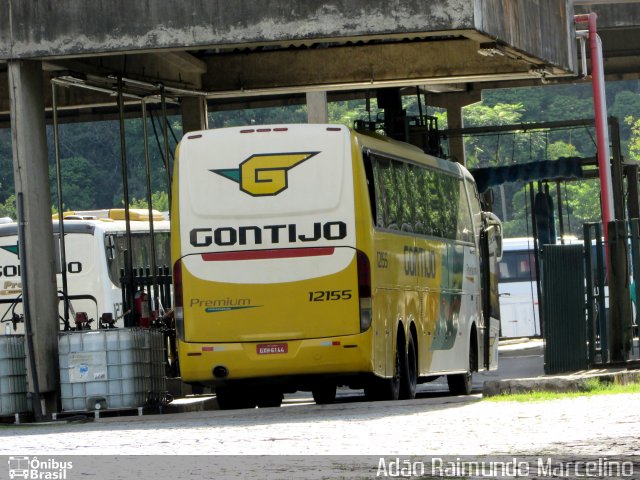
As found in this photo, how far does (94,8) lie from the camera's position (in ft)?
64.6

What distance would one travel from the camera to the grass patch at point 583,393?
16.8 m

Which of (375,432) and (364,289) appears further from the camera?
(364,289)

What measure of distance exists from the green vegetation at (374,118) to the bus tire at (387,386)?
7067 centimetres

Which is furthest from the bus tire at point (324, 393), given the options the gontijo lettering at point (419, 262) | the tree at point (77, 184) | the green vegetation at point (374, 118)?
the tree at point (77, 184)

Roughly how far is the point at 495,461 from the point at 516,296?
44.9 m

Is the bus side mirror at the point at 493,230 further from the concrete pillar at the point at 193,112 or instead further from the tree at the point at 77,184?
the tree at the point at 77,184

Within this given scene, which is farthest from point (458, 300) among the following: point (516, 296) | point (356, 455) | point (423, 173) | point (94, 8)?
point (516, 296)

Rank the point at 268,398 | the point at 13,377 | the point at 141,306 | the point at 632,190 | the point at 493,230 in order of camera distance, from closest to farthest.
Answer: the point at 13,377, the point at 268,398, the point at 141,306, the point at 493,230, the point at 632,190

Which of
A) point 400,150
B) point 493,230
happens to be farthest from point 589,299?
point 493,230

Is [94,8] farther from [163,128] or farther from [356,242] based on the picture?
[163,128]

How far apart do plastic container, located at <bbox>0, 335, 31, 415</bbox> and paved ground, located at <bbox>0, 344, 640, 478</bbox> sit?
1.42m

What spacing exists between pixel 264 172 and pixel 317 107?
1764 centimetres

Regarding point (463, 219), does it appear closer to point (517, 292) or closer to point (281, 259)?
point (281, 259)

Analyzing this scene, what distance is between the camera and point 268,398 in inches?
880
